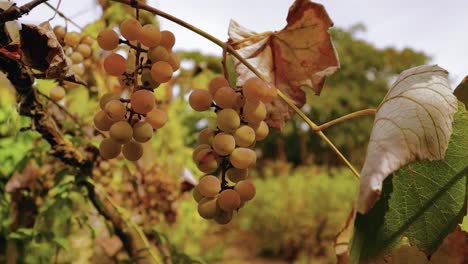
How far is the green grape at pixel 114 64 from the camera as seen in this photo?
58 centimetres

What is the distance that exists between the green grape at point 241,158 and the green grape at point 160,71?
115 mm

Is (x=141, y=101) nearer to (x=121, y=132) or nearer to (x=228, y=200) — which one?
(x=121, y=132)

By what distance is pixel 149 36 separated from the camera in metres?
0.57

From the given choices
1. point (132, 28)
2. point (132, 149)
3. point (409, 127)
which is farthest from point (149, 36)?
point (409, 127)

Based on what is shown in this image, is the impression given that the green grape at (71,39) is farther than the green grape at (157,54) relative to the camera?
Yes

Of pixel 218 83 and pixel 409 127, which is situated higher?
pixel 218 83

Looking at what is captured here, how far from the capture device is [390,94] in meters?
0.53

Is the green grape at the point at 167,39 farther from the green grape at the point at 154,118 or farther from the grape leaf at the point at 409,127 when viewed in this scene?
the grape leaf at the point at 409,127

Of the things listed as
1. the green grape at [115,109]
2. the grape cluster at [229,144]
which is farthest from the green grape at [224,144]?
the green grape at [115,109]

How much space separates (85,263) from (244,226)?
16.1 ft

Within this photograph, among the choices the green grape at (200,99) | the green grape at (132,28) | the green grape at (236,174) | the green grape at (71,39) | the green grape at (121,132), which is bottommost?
the green grape at (236,174)

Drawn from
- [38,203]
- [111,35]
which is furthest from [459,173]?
[38,203]

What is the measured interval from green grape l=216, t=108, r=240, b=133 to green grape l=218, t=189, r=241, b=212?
2.8 inches

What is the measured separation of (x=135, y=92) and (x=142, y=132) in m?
0.04
